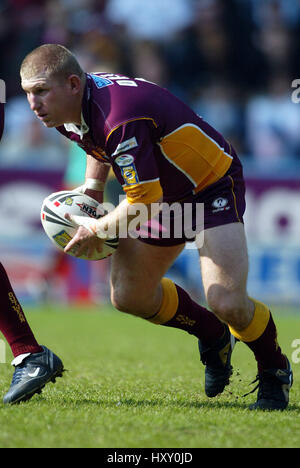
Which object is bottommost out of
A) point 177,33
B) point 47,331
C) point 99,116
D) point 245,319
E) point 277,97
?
point 47,331

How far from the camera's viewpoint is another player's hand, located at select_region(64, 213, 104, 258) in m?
4.07

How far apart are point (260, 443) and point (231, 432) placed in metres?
0.21

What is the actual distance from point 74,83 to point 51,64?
15cm

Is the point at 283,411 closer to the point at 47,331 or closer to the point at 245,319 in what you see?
the point at 245,319

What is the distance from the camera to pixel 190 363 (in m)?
6.32

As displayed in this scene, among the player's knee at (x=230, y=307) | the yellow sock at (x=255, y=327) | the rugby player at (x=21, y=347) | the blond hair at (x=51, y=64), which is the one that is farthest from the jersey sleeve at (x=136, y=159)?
the yellow sock at (x=255, y=327)

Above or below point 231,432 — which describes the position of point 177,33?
above

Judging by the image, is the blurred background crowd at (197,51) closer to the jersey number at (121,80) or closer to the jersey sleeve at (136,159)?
the jersey number at (121,80)

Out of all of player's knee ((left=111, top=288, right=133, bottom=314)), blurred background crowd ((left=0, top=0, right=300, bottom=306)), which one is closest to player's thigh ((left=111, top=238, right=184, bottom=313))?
player's knee ((left=111, top=288, right=133, bottom=314))

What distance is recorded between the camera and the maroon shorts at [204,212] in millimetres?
4312

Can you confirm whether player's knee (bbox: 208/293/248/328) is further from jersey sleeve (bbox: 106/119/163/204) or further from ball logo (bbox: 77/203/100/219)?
ball logo (bbox: 77/203/100/219)

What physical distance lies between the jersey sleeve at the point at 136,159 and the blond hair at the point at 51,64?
398 mm

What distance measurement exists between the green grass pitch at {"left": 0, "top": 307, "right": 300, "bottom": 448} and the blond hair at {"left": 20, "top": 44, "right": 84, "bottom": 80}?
1.66m

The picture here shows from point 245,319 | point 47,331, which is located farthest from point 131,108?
point 47,331
